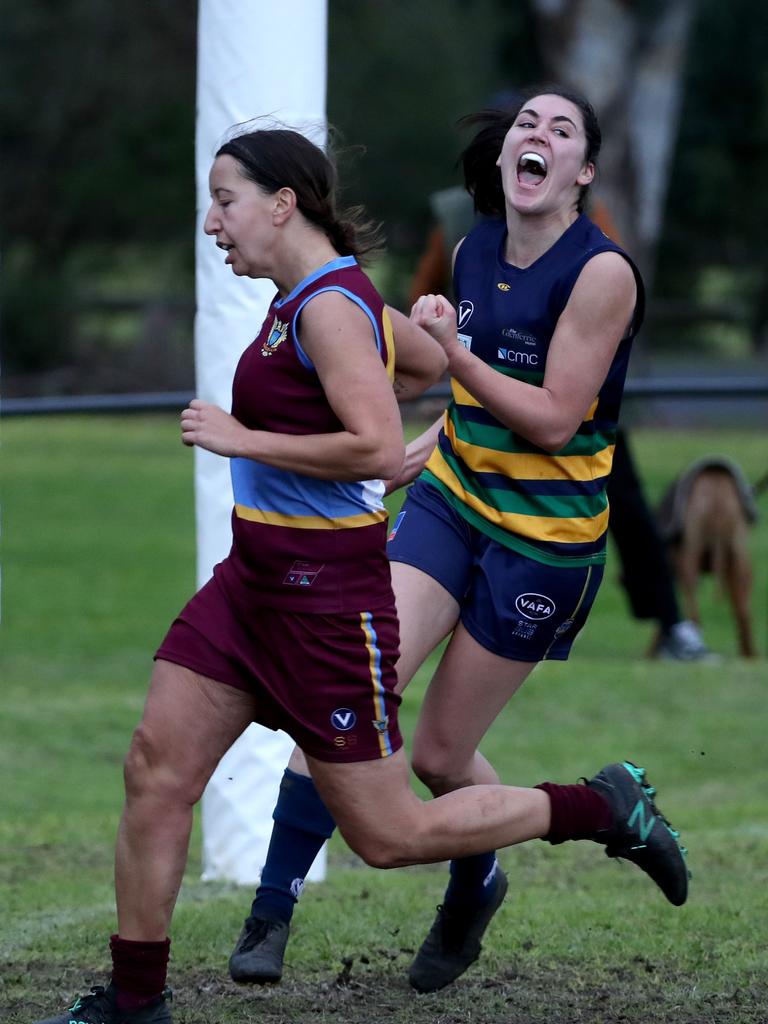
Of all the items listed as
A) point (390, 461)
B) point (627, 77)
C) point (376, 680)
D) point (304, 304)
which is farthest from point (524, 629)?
point (627, 77)

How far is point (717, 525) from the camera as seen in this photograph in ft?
36.8

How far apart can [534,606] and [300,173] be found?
1.25 m

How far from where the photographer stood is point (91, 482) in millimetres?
19750

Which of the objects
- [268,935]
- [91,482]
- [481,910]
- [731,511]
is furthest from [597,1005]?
[91,482]

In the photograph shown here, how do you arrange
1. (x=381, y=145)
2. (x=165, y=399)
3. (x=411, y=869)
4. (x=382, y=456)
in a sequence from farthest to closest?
(x=381, y=145) → (x=165, y=399) → (x=411, y=869) → (x=382, y=456)

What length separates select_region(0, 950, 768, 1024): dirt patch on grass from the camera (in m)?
4.30

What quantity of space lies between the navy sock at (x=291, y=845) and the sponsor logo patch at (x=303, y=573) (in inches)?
33.9

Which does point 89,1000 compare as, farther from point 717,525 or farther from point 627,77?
point 627,77

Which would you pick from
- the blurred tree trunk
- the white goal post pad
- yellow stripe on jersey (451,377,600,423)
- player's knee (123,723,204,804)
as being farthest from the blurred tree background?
player's knee (123,723,204,804)

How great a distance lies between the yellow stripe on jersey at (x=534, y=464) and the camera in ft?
14.0

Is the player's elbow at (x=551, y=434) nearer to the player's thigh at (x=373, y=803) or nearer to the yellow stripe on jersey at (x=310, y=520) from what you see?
the yellow stripe on jersey at (x=310, y=520)

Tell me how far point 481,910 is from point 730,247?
36.5 meters

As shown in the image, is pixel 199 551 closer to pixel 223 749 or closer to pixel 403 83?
pixel 223 749

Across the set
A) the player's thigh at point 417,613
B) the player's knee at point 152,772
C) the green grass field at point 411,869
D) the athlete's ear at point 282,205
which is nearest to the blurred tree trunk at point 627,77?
the green grass field at point 411,869
